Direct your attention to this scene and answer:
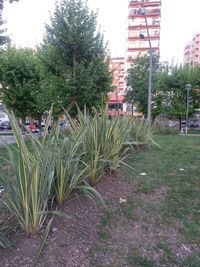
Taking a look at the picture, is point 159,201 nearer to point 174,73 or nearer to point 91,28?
point 91,28

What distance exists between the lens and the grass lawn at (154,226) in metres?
2.38

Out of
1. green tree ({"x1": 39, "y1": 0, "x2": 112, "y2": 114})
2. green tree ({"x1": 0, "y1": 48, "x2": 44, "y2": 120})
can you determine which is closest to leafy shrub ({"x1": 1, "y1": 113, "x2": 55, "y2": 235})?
green tree ({"x1": 39, "y1": 0, "x2": 112, "y2": 114})

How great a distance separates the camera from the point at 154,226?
2939mm

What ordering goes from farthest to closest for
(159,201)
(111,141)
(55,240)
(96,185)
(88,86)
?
(88,86), (111,141), (96,185), (159,201), (55,240)

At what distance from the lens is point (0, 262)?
2197 mm

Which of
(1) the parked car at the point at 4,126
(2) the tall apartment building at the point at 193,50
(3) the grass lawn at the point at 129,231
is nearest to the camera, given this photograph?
(3) the grass lawn at the point at 129,231

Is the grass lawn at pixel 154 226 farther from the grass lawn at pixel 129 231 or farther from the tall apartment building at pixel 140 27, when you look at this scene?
the tall apartment building at pixel 140 27

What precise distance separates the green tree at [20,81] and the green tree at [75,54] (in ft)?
17.9

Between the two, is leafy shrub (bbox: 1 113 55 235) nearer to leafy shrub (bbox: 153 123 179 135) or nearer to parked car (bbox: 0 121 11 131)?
leafy shrub (bbox: 153 123 179 135)

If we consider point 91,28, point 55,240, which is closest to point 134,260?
point 55,240

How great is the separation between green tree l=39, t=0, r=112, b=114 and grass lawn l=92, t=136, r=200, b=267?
30.2 feet

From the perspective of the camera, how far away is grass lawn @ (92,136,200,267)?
238 cm

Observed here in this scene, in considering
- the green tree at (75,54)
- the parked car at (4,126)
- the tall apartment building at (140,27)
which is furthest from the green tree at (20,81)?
the tall apartment building at (140,27)

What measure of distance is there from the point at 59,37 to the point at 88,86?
3004 mm
